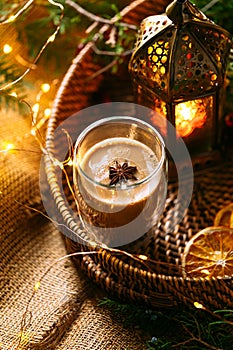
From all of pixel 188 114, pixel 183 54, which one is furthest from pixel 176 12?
pixel 188 114

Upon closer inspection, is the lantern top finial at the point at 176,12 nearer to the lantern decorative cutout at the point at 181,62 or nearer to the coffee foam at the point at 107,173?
the lantern decorative cutout at the point at 181,62

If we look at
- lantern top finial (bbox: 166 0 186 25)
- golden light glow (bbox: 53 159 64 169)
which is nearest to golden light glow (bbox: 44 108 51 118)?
golden light glow (bbox: 53 159 64 169)

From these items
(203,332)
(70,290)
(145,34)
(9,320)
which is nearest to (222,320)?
(203,332)

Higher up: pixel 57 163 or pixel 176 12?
pixel 176 12


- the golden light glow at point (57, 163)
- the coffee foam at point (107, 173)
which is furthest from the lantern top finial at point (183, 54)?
the golden light glow at point (57, 163)

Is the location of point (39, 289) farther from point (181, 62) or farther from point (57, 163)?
point (181, 62)

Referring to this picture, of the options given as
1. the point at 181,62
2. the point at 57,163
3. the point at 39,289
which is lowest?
the point at 39,289
